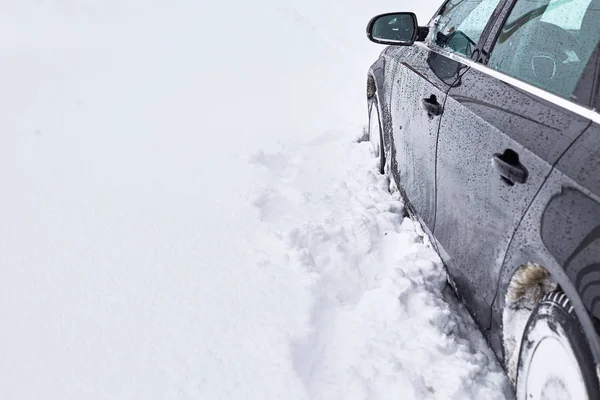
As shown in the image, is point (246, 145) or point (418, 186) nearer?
point (418, 186)

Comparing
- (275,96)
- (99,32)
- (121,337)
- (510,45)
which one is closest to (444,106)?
(510,45)

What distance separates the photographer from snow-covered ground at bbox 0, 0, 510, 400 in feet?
7.39

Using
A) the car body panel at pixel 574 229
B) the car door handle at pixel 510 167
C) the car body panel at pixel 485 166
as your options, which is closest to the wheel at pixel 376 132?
the car body panel at pixel 485 166

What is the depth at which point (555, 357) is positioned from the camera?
143 centimetres

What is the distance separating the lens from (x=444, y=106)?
2.30m

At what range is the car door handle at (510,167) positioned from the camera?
1.59 metres

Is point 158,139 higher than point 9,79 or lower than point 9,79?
higher

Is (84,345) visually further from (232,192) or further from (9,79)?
(9,79)

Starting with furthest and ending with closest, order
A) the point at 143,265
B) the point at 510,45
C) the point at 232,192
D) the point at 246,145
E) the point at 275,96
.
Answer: the point at 275,96, the point at 246,145, the point at 232,192, the point at 143,265, the point at 510,45

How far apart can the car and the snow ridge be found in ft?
0.82

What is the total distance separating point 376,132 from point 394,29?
1079 millimetres

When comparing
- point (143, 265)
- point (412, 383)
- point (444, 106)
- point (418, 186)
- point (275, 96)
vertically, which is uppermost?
point (444, 106)

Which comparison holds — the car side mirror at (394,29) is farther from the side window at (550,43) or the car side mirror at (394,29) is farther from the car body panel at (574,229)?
the car body panel at (574,229)

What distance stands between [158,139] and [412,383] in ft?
12.4
